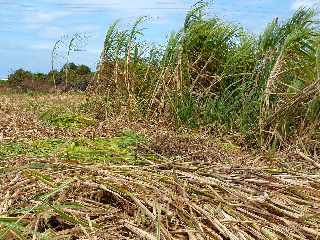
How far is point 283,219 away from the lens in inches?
131

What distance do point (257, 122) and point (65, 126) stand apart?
6.38 ft

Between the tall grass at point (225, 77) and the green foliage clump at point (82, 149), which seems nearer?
the green foliage clump at point (82, 149)

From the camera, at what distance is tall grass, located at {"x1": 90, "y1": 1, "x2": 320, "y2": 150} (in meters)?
6.53

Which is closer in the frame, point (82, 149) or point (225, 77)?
point (82, 149)

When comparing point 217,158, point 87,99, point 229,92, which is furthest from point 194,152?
point 87,99

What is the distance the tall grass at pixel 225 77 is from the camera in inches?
257

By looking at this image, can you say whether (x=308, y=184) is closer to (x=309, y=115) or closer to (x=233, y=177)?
(x=233, y=177)

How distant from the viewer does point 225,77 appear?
8070mm

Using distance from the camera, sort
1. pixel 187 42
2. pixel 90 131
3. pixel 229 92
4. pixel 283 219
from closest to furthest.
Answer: pixel 283 219, pixel 90 131, pixel 229 92, pixel 187 42

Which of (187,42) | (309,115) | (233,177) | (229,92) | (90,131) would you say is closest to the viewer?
(233,177)

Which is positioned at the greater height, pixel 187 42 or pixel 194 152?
pixel 187 42

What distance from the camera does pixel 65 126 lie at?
6660mm

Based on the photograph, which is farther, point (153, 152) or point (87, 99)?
point (87, 99)

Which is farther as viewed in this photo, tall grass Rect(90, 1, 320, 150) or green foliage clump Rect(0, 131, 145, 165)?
tall grass Rect(90, 1, 320, 150)
